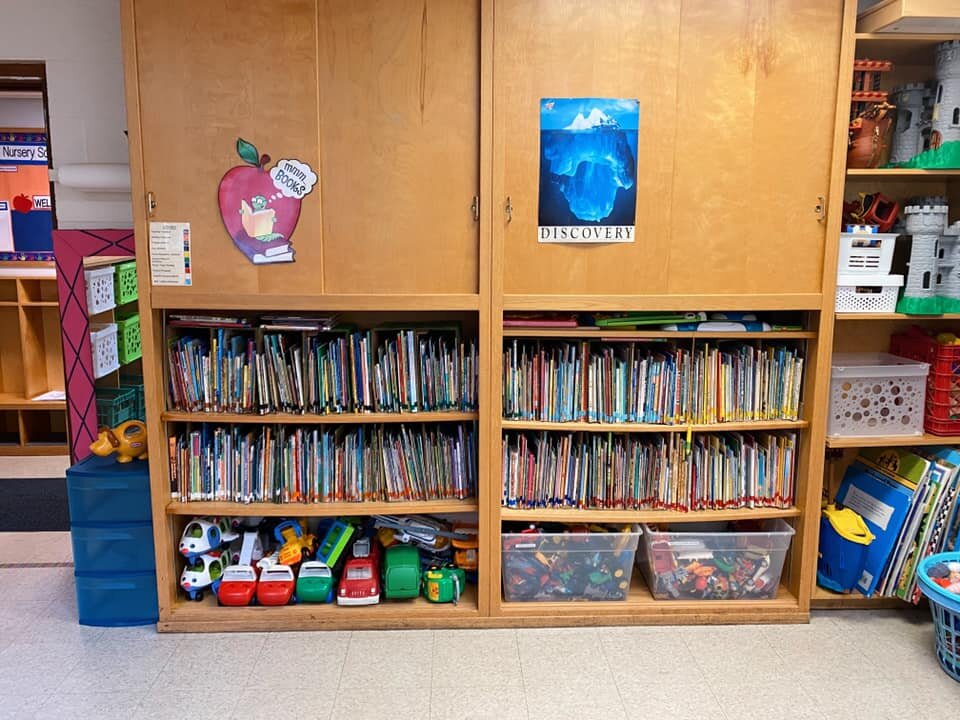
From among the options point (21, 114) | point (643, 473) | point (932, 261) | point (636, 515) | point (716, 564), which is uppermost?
point (21, 114)

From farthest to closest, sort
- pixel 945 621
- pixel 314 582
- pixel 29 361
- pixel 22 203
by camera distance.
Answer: pixel 22 203 < pixel 29 361 < pixel 314 582 < pixel 945 621

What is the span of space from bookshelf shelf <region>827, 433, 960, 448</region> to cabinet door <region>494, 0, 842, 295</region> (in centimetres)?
57

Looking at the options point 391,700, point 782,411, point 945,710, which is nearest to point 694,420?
point 782,411

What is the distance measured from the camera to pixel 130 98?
2.39m

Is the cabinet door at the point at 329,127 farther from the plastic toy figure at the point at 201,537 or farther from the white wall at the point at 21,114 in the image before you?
the white wall at the point at 21,114

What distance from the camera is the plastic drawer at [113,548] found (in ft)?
8.71

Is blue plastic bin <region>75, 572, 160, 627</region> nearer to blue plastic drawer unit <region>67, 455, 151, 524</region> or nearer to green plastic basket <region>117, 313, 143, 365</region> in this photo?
blue plastic drawer unit <region>67, 455, 151, 524</region>

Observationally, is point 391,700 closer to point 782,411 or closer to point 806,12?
point 782,411

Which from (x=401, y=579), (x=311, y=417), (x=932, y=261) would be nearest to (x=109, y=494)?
(x=311, y=417)

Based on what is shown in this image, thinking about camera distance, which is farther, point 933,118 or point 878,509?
point 878,509

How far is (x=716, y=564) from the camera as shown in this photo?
9.02 feet

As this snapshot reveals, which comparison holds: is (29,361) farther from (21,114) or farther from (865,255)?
(865,255)

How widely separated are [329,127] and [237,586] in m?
1.62

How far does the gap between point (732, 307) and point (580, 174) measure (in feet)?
2.27
